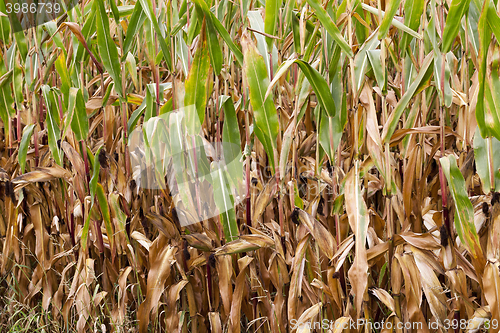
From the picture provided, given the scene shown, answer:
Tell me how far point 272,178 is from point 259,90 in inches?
10.3

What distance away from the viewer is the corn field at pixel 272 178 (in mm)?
977

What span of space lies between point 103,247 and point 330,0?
1.05 meters

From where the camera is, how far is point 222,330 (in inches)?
50.6

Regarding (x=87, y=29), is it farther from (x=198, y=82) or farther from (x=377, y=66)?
(x=377, y=66)

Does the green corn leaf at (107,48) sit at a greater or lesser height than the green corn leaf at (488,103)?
greater

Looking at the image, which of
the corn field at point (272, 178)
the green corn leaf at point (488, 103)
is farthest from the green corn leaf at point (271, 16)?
the green corn leaf at point (488, 103)

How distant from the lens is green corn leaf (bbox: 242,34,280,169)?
0.99 m

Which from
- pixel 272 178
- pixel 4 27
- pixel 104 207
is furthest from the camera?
pixel 4 27

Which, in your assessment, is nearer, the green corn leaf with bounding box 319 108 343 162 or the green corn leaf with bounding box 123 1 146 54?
the green corn leaf with bounding box 319 108 343 162

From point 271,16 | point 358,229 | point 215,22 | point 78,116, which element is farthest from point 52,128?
point 358,229

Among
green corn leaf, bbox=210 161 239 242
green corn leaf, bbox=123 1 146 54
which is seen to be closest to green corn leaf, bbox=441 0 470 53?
green corn leaf, bbox=210 161 239 242

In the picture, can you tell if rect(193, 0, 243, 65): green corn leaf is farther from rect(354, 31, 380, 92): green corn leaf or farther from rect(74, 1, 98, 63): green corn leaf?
rect(74, 1, 98, 63): green corn leaf

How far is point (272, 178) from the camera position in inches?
44.8

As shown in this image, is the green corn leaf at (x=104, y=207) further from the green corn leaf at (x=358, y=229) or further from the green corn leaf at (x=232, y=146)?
the green corn leaf at (x=358, y=229)
